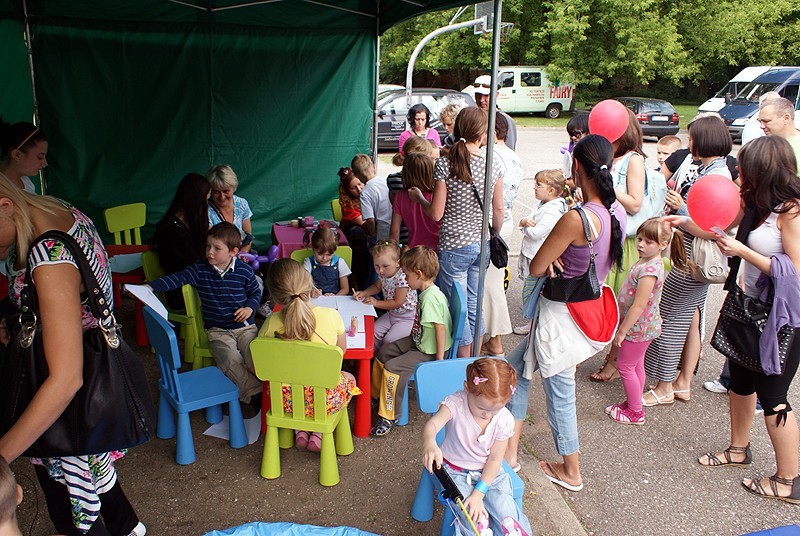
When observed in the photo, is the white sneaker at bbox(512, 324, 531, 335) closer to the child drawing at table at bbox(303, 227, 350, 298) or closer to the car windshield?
the child drawing at table at bbox(303, 227, 350, 298)

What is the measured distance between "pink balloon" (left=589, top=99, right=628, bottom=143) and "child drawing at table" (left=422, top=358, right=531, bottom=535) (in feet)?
7.62

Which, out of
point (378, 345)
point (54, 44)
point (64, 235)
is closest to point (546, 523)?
point (378, 345)

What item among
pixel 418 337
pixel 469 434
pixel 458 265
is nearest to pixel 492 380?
pixel 469 434

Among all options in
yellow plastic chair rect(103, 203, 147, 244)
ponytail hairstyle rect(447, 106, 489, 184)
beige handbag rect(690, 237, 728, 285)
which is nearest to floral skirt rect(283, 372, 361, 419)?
ponytail hairstyle rect(447, 106, 489, 184)

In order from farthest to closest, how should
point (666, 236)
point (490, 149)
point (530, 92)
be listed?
1. point (530, 92)
2. point (666, 236)
3. point (490, 149)

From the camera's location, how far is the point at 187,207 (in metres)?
4.48

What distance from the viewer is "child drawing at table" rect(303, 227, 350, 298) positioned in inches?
175

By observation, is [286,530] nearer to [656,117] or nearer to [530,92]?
[656,117]

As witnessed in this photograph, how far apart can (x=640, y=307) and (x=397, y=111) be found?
529 inches

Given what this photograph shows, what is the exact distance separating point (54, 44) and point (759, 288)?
6421 mm

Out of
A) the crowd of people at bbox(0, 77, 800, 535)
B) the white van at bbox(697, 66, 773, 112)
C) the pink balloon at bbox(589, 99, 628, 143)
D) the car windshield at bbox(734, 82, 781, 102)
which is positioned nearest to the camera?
the crowd of people at bbox(0, 77, 800, 535)

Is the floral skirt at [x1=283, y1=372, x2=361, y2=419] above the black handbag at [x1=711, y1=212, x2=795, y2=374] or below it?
below

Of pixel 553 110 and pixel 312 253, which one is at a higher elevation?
pixel 553 110

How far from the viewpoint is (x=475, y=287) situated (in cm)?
460
